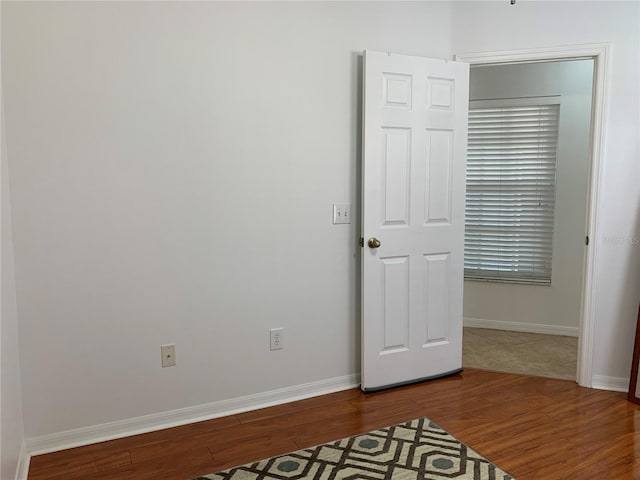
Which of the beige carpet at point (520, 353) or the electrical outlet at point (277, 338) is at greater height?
the electrical outlet at point (277, 338)

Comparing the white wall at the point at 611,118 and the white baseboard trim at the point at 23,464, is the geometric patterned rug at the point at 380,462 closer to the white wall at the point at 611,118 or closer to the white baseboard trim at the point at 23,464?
the white baseboard trim at the point at 23,464

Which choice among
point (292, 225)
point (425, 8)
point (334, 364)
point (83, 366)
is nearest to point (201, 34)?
point (292, 225)

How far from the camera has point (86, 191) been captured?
7.76ft

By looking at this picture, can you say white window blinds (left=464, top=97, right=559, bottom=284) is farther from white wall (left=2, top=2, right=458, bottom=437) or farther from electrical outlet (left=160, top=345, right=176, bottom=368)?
electrical outlet (left=160, top=345, right=176, bottom=368)

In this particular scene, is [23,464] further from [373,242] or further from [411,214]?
[411,214]

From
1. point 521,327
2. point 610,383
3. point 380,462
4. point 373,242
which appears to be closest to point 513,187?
point 521,327

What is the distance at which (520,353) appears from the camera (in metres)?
3.83

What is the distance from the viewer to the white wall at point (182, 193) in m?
2.29

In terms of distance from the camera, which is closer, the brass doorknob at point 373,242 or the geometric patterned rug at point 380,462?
the geometric patterned rug at point 380,462

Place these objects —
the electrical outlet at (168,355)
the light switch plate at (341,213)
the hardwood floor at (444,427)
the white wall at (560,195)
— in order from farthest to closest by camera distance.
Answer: the white wall at (560,195) → the light switch plate at (341,213) → the electrical outlet at (168,355) → the hardwood floor at (444,427)

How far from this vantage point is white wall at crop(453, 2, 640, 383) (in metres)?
2.98

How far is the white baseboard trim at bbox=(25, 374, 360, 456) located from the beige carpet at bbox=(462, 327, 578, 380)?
112 cm

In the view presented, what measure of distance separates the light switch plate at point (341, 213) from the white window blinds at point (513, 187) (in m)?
1.82

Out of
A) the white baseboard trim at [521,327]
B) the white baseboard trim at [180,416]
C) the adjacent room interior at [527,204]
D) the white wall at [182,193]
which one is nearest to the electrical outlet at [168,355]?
the white wall at [182,193]
